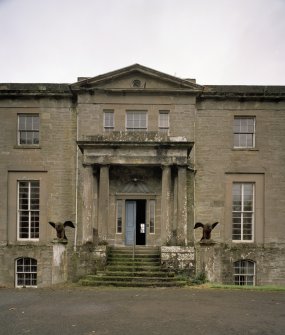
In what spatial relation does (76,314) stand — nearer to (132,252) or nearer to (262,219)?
(132,252)

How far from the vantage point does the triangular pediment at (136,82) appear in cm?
2231

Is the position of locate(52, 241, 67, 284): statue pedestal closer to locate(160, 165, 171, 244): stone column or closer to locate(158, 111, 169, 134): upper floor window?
→ locate(160, 165, 171, 244): stone column

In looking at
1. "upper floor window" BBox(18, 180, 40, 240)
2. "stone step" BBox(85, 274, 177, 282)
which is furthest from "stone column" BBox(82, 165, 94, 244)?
"upper floor window" BBox(18, 180, 40, 240)

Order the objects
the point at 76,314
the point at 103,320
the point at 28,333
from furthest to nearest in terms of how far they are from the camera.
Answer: the point at 76,314 < the point at 103,320 < the point at 28,333

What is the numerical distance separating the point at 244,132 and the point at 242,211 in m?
4.33

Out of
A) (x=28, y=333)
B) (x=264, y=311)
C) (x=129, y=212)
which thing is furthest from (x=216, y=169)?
(x=28, y=333)

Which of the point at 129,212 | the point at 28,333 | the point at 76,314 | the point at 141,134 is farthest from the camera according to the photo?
the point at 129,212

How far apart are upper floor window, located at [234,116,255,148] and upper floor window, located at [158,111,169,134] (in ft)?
12.6

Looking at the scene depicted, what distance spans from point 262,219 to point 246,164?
308 cm

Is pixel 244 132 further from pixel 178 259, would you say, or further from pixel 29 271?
pixel 29 271

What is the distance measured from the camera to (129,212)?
22.2 m

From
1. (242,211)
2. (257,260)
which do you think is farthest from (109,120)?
(257,260)

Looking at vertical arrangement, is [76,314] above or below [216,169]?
below

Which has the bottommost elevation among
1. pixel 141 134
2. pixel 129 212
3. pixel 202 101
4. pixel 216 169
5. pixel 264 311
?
Answer: pixel 264 311
